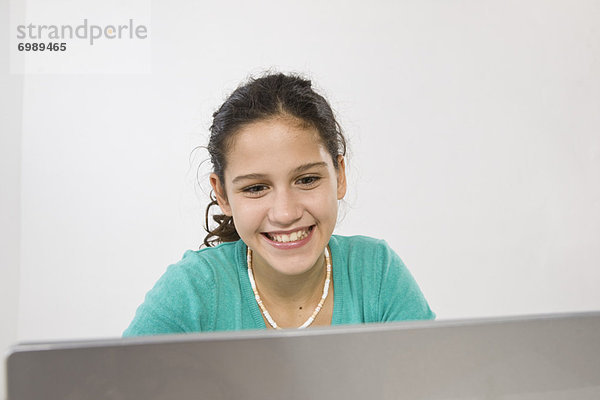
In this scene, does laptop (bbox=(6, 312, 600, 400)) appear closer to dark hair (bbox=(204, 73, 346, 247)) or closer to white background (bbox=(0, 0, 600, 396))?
dark hair (bbox=(204, 73, 346, 247))

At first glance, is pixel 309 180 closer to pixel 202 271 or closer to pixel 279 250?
pixel 279 250

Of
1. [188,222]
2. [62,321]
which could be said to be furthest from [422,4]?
[62,321]

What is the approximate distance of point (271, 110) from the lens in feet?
3.05

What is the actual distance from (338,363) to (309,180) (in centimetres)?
63

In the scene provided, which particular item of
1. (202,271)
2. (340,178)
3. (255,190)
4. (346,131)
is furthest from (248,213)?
(346,131)

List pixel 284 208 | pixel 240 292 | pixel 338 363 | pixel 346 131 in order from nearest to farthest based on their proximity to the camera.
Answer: pixel 338 363 < pixel 284 208 < pixel 240 292 < pixel 346 131

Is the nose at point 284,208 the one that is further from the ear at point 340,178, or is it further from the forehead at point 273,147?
the ear at point 340,178

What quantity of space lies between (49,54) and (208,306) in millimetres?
1341

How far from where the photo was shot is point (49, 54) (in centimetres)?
185

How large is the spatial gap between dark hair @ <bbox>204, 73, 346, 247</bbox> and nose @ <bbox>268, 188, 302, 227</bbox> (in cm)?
14

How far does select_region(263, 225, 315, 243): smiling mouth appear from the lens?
2.95ft

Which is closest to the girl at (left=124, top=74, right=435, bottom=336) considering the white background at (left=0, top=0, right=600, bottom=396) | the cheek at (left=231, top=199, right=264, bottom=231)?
the cheek at (left=231, top=199, right=264, bottom=231)

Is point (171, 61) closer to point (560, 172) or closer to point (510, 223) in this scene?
point (510, 223)

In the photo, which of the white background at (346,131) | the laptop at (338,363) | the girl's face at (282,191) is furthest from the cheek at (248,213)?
the white background at (346,131)
